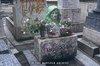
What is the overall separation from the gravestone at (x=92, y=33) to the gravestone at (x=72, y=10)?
230cm

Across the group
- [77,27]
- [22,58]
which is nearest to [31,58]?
[22,58]

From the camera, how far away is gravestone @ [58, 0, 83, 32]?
12594mm

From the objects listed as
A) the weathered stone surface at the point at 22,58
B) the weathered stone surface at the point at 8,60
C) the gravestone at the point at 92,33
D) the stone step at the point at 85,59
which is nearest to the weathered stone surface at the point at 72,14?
the gravestone at the point at 92,33

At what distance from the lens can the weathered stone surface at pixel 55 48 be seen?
27.5 ft

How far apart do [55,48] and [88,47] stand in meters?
1.89

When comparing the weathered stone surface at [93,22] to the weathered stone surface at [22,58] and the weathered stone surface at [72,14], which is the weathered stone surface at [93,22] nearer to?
the weathered stone surface at [72,14]

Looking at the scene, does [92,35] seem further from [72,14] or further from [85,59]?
[72,14]

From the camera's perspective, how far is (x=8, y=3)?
1833cm

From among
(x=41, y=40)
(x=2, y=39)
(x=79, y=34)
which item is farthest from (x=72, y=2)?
(x=2, y=39)

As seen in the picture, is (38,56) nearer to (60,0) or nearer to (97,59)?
(97,59)

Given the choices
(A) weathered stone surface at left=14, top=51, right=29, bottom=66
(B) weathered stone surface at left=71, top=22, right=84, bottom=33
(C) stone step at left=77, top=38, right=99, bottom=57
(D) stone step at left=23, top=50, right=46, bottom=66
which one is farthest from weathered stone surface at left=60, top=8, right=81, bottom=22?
(A) weathered stone surface at left=14, top=51, right=29, bottom=66

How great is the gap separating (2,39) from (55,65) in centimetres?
265

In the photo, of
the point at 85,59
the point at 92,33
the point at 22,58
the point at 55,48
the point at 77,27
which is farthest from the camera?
the point at 77,27

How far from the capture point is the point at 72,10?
1282cm
